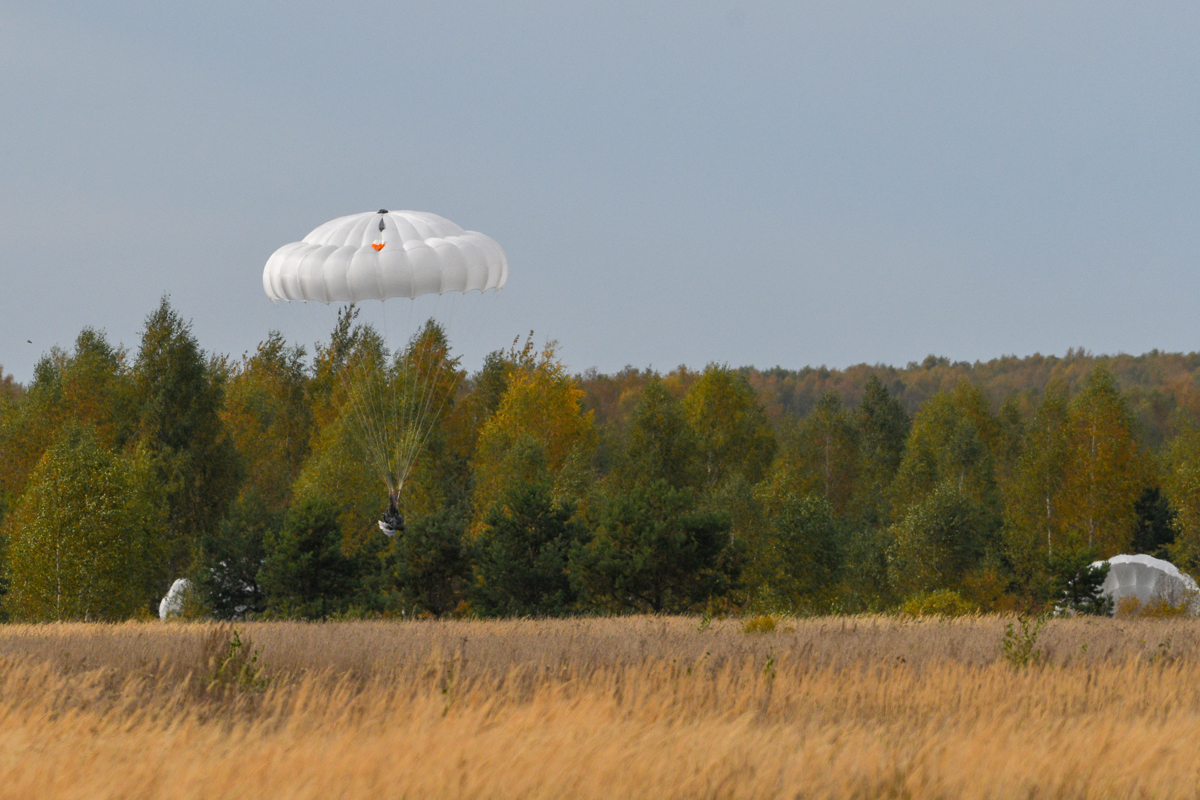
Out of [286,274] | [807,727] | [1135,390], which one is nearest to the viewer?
[807,727]

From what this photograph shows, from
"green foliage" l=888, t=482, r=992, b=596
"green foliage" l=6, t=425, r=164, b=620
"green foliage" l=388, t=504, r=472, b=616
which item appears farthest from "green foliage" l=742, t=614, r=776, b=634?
"green foliage" l=888, t=482, r=992, b=596

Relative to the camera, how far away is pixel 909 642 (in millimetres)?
16469

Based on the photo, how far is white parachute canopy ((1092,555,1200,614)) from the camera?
147ft

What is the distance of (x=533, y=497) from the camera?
38.8 metres

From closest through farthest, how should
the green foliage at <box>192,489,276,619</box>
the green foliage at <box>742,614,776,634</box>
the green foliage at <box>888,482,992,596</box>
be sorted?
the green foliage at <box>742,614,776,634</box>, the green foliage at <box>192,489,276,619</box>, the green foliage at <box>888,482,992,596</box>

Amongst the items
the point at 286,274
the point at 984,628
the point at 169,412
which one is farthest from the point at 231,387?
the point at 984,628

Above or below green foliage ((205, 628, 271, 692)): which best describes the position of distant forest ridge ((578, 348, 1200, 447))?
above

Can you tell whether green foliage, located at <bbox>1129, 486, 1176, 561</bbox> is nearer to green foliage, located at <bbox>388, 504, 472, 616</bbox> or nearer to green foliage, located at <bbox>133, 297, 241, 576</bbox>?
green foliage, located at <bbox>388, 504, 472, 616</bbox>

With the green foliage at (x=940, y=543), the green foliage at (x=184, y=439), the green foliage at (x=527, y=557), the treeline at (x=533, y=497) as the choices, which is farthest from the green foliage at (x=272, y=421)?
the green foliage at (x=940, y=543)

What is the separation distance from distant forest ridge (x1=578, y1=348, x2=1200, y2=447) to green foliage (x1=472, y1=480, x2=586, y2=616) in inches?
2560

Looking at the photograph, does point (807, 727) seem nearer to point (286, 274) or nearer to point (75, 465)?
point (286, 274)

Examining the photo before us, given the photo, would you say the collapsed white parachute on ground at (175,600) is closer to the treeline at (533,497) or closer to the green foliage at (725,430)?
the treeline at (533,497)

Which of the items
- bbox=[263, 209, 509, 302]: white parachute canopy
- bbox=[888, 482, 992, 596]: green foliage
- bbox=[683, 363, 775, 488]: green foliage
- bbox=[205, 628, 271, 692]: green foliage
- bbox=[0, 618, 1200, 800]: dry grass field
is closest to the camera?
bbox=[0, 618, 1200, 800]: dry grass field

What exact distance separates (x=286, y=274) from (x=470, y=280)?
4.50m
